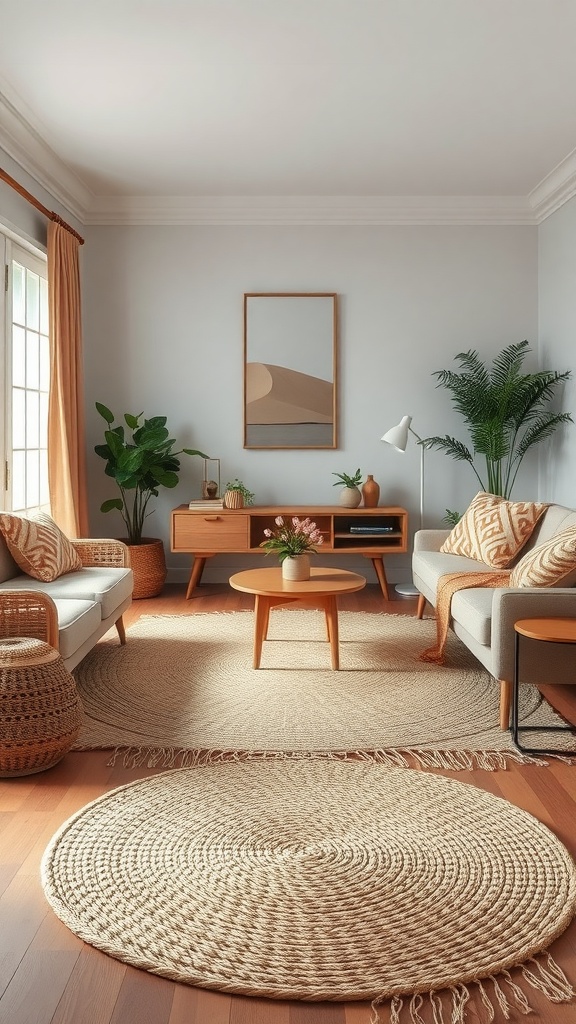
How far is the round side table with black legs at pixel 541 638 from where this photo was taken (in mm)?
2912

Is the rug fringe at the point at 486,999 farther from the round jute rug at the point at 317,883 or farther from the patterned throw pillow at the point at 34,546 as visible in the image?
the patterned throw pillow at the point at 34,546

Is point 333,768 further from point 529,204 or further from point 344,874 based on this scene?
point 529,204

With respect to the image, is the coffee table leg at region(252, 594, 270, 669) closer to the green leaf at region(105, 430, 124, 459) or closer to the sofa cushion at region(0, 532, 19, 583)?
the sofa cushion at region(0, 532, 19, 583)

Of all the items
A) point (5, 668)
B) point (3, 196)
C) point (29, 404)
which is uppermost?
point (3, 196)

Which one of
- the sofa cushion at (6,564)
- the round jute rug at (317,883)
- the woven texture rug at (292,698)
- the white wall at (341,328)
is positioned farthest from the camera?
the white wall at (341,328)

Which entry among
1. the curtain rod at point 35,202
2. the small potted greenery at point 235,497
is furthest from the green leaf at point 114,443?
the curtain rod at point 35,202

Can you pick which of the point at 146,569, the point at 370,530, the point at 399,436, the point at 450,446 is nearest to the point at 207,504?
the point at 146,569

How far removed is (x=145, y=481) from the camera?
5898 mm

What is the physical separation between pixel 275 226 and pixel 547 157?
1924mm

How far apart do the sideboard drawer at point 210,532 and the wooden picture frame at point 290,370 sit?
2.51 ft

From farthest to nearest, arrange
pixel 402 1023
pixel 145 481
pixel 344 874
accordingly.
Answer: pixel 145 481, pixel 344 874, pixel 402 1023

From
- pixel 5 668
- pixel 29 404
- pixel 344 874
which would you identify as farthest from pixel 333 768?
pixel 29 404

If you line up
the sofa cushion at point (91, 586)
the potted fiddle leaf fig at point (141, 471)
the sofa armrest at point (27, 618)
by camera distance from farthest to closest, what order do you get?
the potted fiddle leaf fig at point (141, 471) → the sofa cushion at point (91, 586) → the sofa armrest at point (27, 618)

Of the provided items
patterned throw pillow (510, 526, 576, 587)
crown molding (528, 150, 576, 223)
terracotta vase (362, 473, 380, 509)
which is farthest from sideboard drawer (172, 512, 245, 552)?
crown molding (528, 150, 576, 223)
